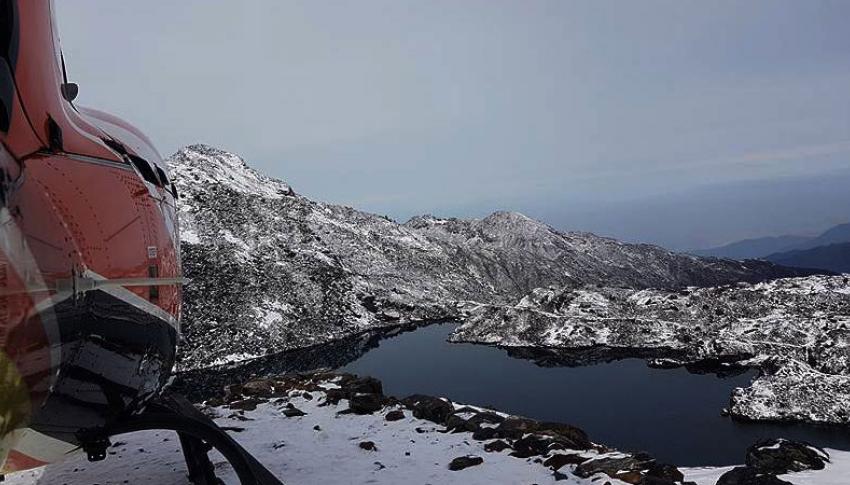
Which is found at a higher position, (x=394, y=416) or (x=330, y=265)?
(x=394, y=416)

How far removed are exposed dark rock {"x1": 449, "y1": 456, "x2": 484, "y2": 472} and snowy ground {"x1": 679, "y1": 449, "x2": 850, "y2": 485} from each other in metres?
6.18

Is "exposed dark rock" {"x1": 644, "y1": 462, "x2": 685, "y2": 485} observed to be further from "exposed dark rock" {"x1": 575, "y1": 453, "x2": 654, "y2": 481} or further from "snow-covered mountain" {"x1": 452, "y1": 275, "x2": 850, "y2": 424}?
"snow-covered mountain" {"x1": 452, "y1": 275, "x2": 850, "y2": 424}

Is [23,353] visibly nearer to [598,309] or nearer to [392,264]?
[598,309]

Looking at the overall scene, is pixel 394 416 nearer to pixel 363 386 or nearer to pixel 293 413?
pixel 293 413

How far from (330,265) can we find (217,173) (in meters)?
39.0

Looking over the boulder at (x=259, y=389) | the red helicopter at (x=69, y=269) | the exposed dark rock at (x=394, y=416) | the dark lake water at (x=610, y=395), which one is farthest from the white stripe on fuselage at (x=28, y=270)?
the dark lake water at (x=610, y=395)

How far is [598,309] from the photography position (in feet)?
245

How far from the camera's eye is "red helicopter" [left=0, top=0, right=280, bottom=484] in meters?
3.25

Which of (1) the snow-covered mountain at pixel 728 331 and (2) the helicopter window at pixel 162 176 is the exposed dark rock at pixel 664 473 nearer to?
(2) the helicopter window at pixel 162 176

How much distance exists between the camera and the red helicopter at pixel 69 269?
10.6ft

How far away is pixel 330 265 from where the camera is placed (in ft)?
338

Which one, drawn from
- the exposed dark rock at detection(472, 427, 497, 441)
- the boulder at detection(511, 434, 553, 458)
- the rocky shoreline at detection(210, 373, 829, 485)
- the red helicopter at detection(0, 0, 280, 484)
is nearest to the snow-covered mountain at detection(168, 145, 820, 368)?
the rocky shoreline at detection(210, 373, 829, 485)

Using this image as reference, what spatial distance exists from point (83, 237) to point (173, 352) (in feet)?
7.52

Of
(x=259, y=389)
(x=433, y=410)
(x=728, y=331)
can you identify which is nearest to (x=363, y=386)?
(x=259, y=389)
